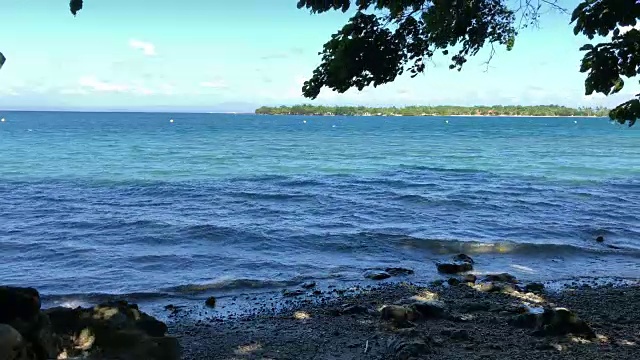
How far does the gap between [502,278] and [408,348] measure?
487 cm

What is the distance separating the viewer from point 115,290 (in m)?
10.2

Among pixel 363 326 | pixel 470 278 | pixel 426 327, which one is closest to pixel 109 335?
pixel 363 326

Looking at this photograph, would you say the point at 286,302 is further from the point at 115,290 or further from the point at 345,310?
the point at 115,290

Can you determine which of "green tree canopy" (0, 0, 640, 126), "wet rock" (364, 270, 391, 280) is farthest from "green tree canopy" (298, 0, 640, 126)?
"wet rock" (364, 270, 391, 280)

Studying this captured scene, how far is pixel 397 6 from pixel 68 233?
11.8 metres

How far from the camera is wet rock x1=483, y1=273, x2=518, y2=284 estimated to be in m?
10.8

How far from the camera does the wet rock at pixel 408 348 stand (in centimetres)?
663

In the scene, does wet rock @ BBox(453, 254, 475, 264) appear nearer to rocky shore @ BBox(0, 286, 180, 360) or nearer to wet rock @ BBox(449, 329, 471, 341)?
wet rock @ BBox(449, 329, 471, 341)

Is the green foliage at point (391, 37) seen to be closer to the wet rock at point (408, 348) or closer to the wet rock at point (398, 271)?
the wet rock at point (408, 348)

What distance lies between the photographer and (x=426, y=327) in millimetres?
7887

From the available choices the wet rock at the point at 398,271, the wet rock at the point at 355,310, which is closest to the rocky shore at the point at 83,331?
the wet rock at the point at 355,310

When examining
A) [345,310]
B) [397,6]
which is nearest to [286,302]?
[345,310]

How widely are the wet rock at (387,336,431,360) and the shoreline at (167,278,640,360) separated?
1 centimetres

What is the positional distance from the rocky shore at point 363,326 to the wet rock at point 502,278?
267 mm
